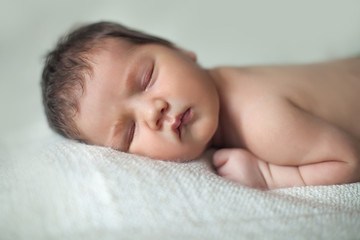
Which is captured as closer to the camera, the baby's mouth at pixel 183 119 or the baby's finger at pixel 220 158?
the baby's mouth at pixel 183 119

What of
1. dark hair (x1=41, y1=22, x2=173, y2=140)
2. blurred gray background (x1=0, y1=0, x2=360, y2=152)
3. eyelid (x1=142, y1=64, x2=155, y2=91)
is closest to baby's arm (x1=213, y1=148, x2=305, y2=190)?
eyelid (x1=142, y1=64, x2=155, y2=91)

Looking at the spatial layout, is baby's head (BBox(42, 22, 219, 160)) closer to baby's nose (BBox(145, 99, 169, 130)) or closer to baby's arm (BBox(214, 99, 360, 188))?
baby's nose (BBox(145, 99, 169, 130))

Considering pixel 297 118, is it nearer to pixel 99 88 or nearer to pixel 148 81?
pixel 148 81

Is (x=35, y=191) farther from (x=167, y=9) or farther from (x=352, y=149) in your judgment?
(x=167, y=9)

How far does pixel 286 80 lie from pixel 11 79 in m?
1.16

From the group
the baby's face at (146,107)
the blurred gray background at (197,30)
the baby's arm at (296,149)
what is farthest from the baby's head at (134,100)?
the blurred gray background at (197,30)

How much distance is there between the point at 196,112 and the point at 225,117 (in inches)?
5.9

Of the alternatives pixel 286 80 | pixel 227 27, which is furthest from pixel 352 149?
pixel 227 27

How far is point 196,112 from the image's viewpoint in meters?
0.95

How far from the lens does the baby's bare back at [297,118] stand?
93 centimetres

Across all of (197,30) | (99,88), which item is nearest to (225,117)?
(99,88)

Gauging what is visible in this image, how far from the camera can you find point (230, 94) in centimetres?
105

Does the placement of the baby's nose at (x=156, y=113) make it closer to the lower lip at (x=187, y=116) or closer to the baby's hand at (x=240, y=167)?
the lower lip at (x=187, y=116)

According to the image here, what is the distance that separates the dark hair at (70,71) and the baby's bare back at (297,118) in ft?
1.08
